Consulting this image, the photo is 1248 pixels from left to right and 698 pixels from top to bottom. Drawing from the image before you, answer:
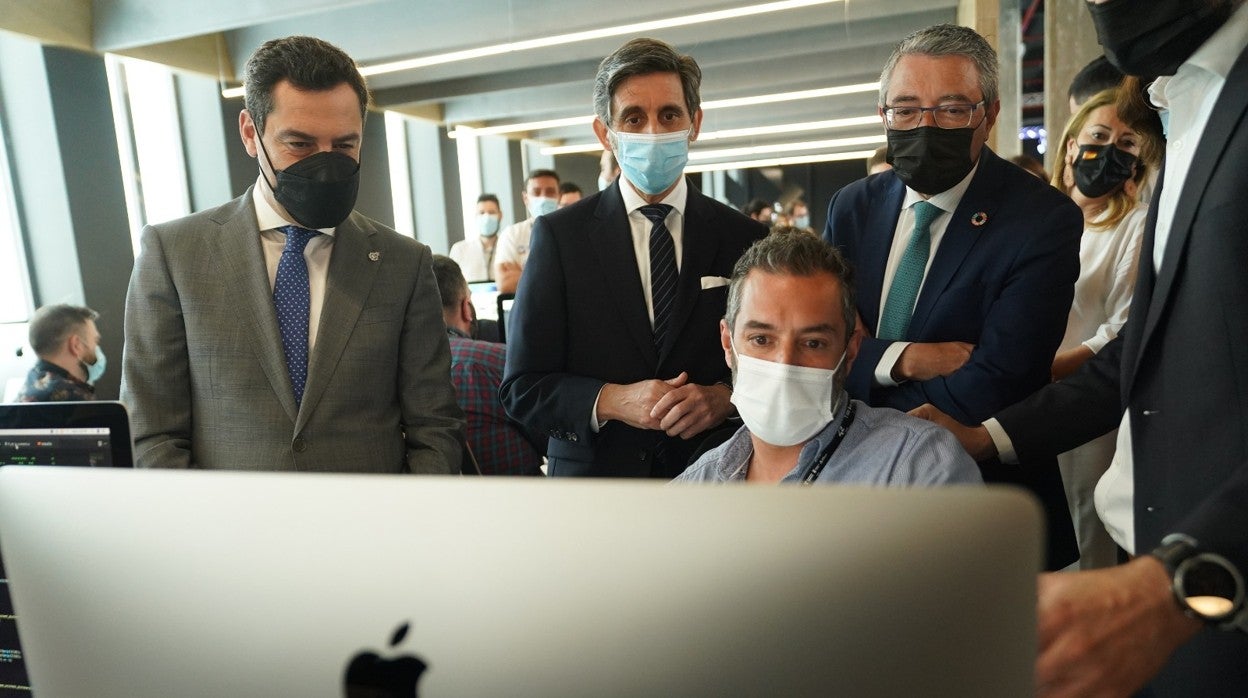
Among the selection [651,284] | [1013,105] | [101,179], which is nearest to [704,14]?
[1013,105]

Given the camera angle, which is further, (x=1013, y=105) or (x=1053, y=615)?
(x=1013, y=105)

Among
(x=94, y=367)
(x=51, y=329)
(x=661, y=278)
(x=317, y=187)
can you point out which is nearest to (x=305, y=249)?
(x=317, y=187)

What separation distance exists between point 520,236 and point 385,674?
5198 millimetres

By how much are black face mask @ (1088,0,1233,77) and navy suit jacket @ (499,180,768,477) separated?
0.87 m

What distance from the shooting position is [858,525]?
44 centimetres

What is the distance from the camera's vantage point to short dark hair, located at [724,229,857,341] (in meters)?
1.45

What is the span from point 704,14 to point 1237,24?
15.7 ft

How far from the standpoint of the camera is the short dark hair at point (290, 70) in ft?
4.89

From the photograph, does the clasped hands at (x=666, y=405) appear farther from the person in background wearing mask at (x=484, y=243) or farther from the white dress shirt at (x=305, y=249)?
the person in background wearing mask at (x=484, y=243)

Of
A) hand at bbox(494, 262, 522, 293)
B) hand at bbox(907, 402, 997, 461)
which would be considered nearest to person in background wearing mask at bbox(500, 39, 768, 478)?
hand at bbox(907, 402, 997, 461)

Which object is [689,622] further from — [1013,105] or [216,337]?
[1013,105]

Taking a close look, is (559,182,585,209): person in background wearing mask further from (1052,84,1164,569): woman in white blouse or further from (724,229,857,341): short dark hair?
(724,229,857,341): short dark hair

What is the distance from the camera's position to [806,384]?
1393 mm

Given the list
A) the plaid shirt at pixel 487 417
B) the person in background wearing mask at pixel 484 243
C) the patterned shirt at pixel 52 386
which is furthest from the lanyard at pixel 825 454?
the person in background wearing mask at pixel 484 243
